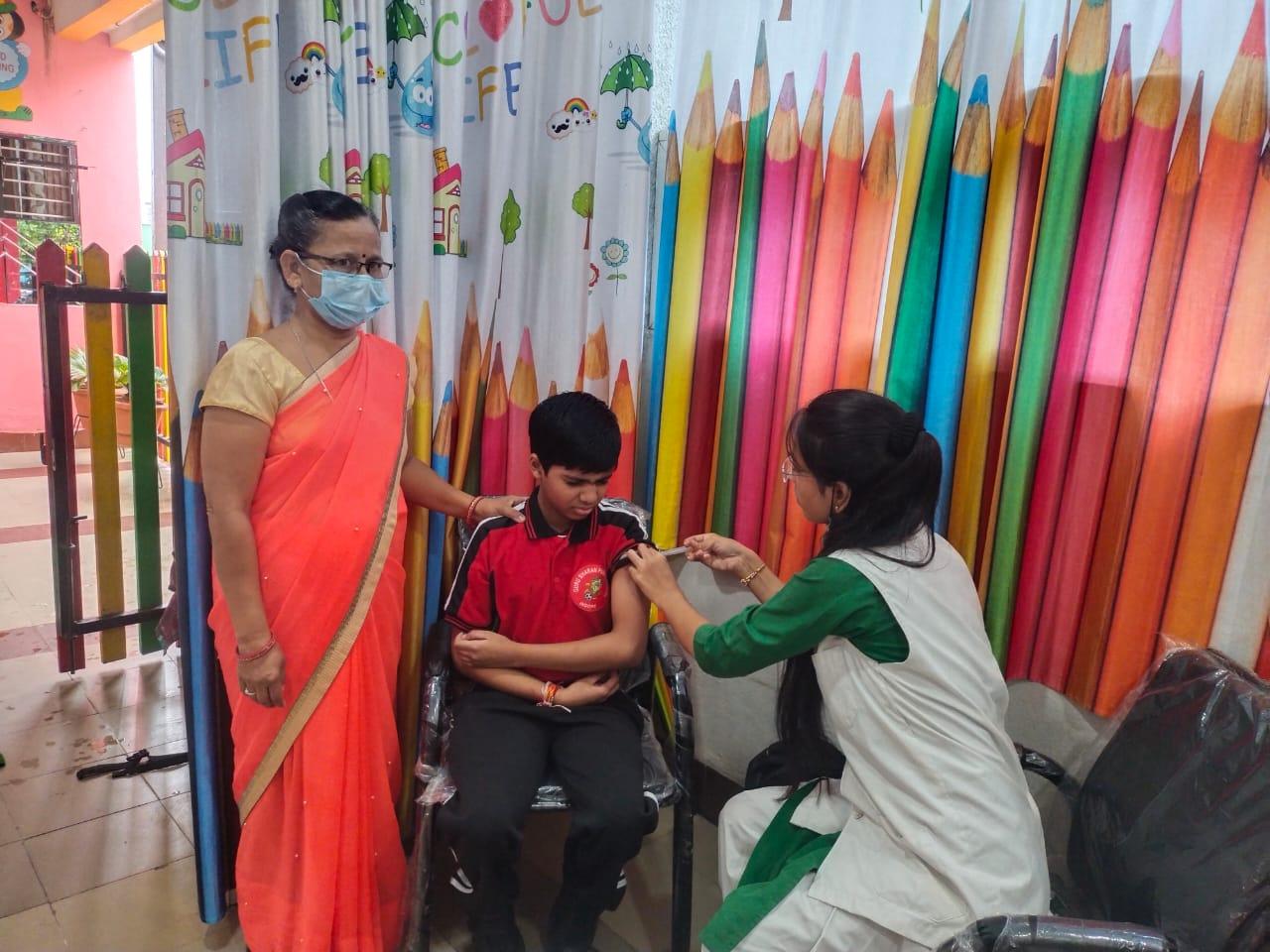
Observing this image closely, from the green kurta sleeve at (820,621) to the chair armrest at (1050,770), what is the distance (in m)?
0.44

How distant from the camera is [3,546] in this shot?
429 centimetres

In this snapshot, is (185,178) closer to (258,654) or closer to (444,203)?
(444,203)

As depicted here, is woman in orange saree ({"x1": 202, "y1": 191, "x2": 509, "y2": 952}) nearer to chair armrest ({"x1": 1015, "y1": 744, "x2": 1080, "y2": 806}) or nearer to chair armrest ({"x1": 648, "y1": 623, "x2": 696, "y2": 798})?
chair armrest ({"x1": 648, "y1": 623, "x2": 696, "y2": 798})

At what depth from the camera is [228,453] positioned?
1523 mm

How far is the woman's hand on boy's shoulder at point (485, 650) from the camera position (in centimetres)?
171

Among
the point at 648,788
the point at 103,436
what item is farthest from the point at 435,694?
the point at 103,436

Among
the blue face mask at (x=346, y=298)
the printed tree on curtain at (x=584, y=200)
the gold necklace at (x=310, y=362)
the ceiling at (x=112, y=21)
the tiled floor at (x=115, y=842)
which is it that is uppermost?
the ceiling at (x=112, y=21)

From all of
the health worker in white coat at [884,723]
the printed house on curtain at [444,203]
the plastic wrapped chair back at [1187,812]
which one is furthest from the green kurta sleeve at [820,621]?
the printed house on curtain at [444,203]

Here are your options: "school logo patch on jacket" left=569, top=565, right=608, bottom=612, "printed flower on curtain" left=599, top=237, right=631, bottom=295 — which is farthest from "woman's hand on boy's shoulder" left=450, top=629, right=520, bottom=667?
"printed flower on curtain" left=599, top=237, right=631, bottom=295

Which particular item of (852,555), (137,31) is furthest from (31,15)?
(852,555)

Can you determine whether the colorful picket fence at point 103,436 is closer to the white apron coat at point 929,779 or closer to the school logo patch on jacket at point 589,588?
the school logo patch on jacket at point 589,588

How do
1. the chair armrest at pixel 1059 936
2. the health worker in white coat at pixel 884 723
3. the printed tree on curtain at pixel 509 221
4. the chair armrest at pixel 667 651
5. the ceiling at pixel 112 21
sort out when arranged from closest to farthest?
the chair armrest at pixel 1059 936
the health worker in white coat at pixel 884 723
the chair armrest at pixel 667 651
the printed tree on curtain at pixel 509 221
the ceiling at pixel 112 21

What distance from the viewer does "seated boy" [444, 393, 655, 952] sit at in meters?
1.59

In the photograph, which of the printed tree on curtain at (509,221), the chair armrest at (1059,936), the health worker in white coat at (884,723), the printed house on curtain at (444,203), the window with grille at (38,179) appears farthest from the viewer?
the window with grille at (38,179)
